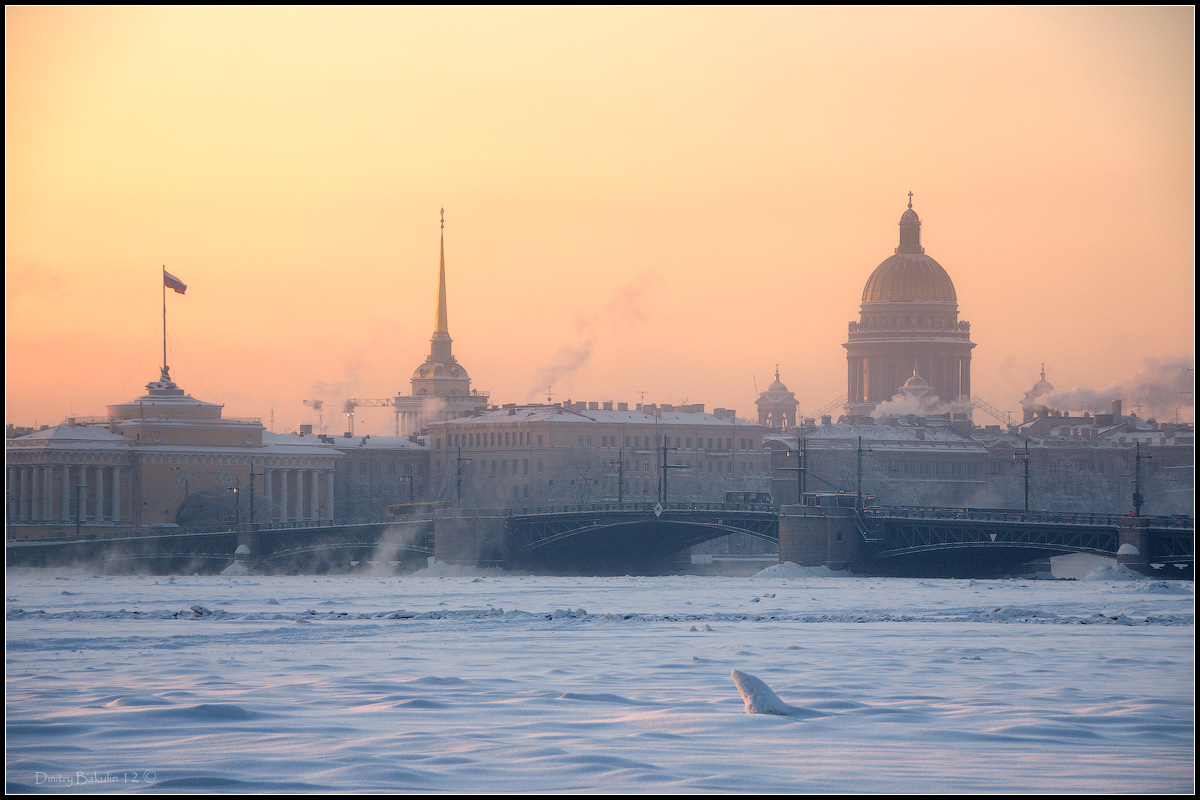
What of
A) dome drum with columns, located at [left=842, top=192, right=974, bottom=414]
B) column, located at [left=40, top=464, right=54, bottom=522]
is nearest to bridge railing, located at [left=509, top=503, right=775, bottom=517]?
column, located at [left=40, top=464, right=54, bottom=522]

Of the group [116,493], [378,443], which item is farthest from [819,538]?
[378,443]

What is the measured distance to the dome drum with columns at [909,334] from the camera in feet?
536

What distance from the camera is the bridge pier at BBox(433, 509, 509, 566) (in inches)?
2766

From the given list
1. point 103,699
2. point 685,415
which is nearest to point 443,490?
point 685,415

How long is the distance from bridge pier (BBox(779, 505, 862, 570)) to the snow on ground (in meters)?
24.7

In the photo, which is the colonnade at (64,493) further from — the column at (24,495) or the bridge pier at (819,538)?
the bridge pier at (819,538)

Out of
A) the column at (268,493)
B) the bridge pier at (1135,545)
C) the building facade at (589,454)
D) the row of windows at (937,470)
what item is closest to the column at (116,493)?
the column at (268,493)

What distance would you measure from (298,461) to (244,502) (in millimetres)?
7833

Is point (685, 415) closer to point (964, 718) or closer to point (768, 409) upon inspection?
point (768, 409)

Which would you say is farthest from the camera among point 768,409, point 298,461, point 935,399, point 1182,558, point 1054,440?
point 768,409

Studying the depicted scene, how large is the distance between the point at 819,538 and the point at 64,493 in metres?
53.5

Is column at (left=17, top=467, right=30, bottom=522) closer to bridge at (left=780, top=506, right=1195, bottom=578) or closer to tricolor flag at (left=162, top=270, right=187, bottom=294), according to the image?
tricolor flag at (left=162, top=270, right=187, bottom=294)

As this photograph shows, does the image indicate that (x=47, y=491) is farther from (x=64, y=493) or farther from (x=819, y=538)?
(x=819, y=538)

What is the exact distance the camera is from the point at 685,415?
126 m
